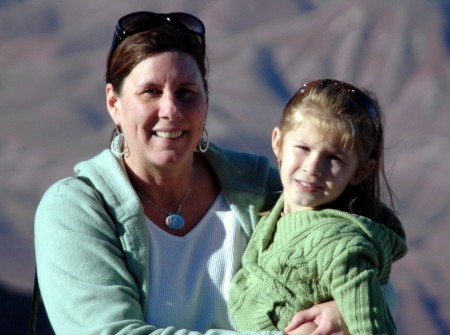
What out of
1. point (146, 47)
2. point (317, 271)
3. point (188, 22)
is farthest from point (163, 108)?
point (317, 271)

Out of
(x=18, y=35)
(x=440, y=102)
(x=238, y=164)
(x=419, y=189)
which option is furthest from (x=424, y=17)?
(x=238, y=164)

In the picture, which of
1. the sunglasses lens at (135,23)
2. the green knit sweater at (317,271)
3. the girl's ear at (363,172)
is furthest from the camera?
the sunglasses lens at (135,23)

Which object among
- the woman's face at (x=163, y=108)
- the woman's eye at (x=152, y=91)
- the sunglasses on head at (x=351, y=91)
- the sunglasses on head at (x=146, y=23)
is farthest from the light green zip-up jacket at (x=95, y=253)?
the sunglasses on head at (x=351, y=91)

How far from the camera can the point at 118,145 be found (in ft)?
9.27

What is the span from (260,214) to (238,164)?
219mm

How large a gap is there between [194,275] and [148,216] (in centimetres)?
22

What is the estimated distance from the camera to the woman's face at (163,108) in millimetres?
2631

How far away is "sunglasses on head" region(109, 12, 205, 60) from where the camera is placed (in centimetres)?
268

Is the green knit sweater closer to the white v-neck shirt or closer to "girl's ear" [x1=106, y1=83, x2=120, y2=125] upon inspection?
the white v-neck shirt

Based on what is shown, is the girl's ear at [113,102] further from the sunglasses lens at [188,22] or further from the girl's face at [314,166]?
the girl's face at [314,166]

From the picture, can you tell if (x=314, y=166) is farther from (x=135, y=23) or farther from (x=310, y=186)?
(x=135, y=23)

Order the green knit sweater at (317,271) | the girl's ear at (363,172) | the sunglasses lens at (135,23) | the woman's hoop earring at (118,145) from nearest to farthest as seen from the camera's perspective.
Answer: the green knit sweater at (317,271), the girl's ear at (363,172), the sunglasses lens at (135,23), the woman's hoop earring at (118,145)

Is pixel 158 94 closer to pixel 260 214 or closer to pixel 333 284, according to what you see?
pixel 260 214

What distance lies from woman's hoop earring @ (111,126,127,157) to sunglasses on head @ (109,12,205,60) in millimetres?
256
